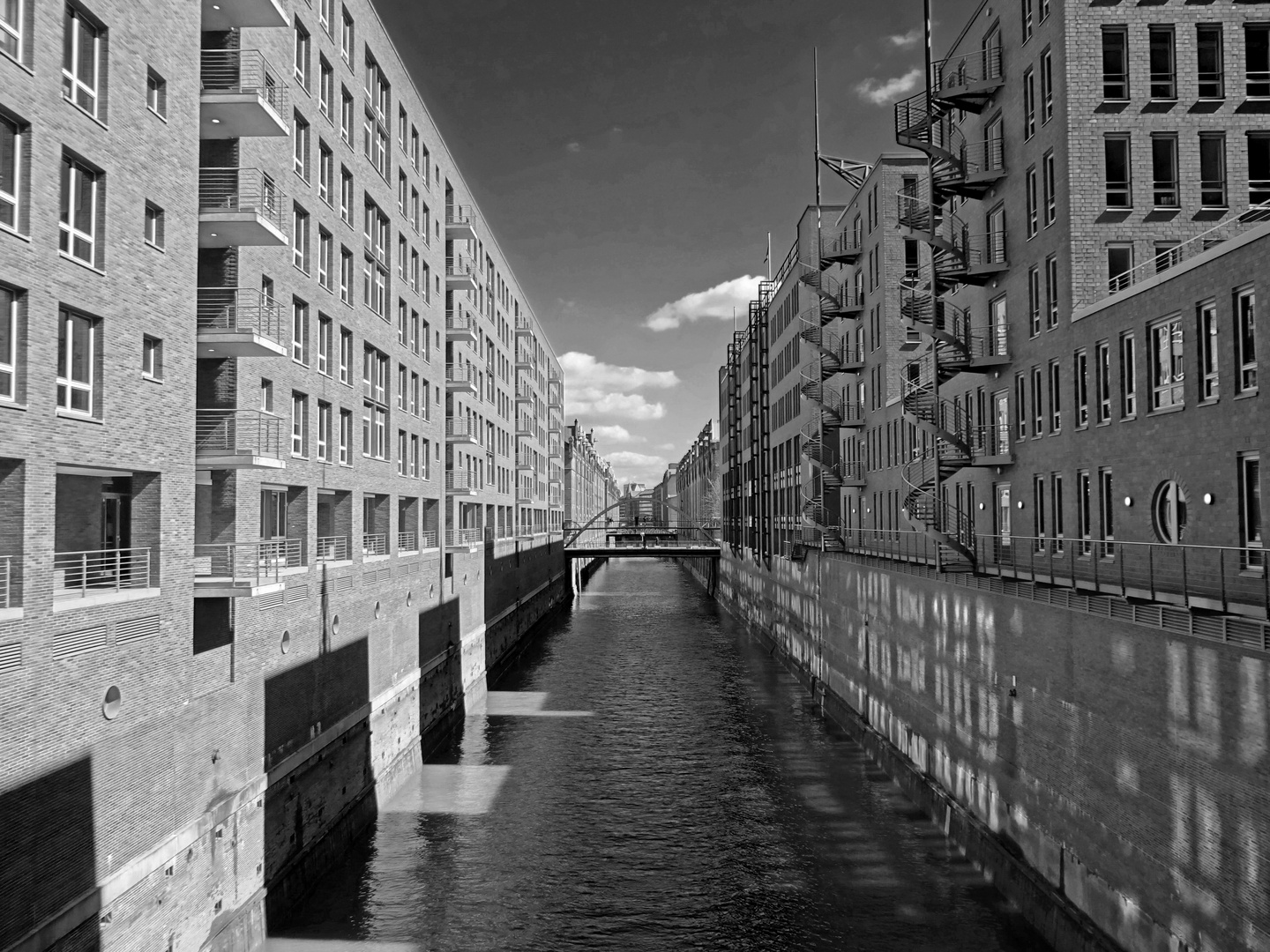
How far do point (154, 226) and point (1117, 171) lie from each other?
66.4 ft

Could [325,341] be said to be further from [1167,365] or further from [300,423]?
[1167,365]

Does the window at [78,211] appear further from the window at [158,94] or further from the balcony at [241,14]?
the balcony at [241,14]

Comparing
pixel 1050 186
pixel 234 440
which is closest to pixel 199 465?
pixel 234 440

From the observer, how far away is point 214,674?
1580 cm

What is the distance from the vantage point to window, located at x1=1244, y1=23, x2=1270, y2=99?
2044 cm

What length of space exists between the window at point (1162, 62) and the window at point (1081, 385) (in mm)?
6576

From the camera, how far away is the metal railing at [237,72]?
18.2 meters

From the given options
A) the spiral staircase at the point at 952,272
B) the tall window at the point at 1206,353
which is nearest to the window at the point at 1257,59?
the spiral staircase at the point at 952,272

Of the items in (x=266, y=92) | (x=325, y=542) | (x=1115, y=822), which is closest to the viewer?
(x=1115, y=822)

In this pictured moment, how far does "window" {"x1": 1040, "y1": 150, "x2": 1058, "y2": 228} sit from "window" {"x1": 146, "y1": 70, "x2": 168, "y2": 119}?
18945mm

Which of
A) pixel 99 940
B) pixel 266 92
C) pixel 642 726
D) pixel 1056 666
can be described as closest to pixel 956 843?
pixel 1056 666

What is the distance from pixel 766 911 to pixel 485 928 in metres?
5.38

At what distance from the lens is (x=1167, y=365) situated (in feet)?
54.0

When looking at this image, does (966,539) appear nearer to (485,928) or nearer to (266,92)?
(485,928)
